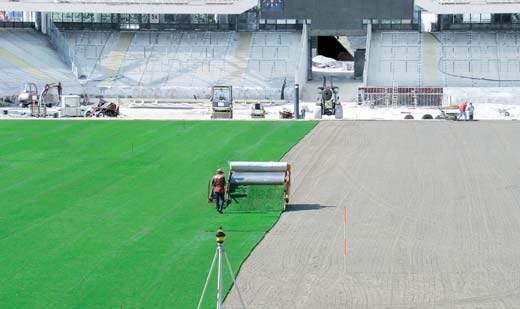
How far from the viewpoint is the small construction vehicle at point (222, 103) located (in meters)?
60.4

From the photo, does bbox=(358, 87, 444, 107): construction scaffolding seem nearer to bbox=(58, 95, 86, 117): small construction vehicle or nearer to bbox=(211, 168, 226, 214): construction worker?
bbox=(58, 95, 86, 117): small construction vehicle

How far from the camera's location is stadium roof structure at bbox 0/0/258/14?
82.5m

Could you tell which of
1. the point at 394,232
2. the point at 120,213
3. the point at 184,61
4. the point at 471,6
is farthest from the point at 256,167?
the point at 471,6

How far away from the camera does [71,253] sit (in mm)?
25438

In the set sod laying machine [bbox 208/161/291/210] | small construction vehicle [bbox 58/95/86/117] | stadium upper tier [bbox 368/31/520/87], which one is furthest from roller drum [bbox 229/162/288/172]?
stadium upper tier [bbox 368/31/520/87]

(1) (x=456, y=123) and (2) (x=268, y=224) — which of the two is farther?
(1) (x=456, y=123)

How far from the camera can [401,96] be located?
73500 millimetres

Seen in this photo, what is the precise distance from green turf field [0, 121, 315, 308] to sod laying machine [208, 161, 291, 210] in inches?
14.3

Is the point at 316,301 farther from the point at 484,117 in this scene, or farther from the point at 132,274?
the point at 484,117

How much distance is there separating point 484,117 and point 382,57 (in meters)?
18.0

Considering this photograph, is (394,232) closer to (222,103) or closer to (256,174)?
(256,174)

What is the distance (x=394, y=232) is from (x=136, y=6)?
2319 inches

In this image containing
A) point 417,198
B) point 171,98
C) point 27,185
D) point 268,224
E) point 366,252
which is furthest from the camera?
point 171,98

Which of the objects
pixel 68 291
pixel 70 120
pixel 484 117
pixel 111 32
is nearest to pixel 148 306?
pixel 68 291
